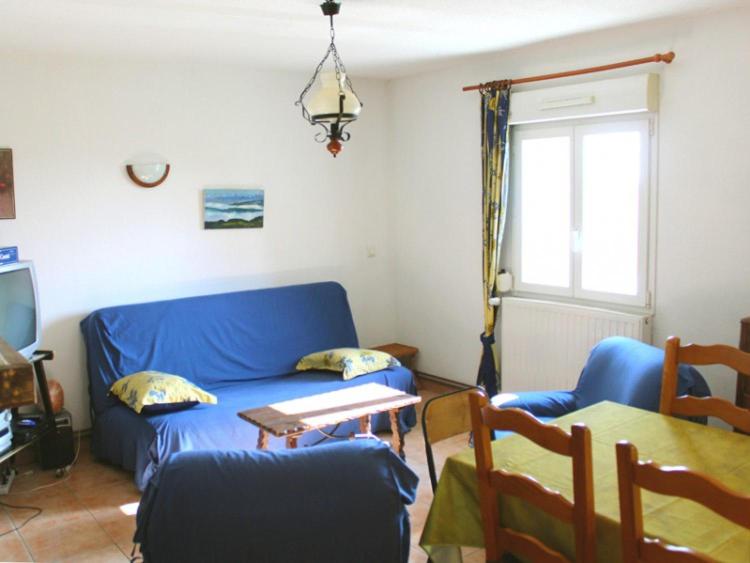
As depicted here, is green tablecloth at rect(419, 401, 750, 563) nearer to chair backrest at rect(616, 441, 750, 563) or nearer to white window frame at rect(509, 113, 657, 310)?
chair backrest at rect(616, 441, 750, 563)

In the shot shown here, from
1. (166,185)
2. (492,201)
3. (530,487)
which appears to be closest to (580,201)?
(492,201)

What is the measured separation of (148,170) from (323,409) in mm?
2009

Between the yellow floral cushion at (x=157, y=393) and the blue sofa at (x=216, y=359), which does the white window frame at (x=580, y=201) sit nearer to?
the blue sofa at (x=216, y=359)

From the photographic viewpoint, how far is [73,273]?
446 centimetres

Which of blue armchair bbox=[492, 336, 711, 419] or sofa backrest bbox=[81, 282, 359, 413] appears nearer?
blue armchair bbox=[492, 336, 711, 419]

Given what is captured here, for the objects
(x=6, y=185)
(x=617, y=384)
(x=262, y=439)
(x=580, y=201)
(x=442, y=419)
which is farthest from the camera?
(x=580, y=201)

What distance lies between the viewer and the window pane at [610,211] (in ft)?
13.7

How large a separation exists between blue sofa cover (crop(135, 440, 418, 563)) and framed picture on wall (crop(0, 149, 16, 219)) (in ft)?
9.53

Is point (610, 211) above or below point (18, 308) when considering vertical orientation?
above

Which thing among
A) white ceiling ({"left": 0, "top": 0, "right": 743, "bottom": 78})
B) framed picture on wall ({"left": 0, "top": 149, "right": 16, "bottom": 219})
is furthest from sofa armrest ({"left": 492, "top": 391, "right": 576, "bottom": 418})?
framed picture on wall ({"left": 0, "top": 149, "right": 16, "bottom": 219})

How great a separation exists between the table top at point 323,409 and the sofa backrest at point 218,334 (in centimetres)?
91

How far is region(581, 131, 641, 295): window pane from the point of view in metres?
4.19

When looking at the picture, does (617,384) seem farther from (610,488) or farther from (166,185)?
(166,185)

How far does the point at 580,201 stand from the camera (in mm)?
4434
